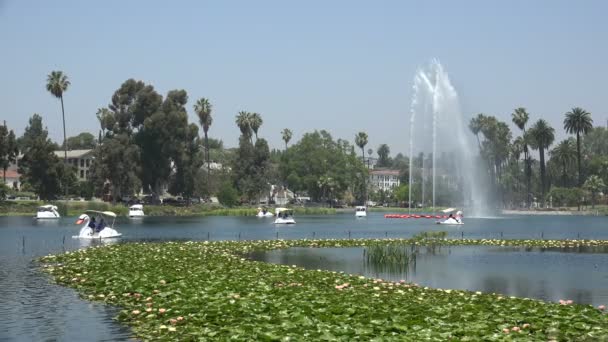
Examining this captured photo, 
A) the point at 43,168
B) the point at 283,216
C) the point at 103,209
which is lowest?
the point at 283,216

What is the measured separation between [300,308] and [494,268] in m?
26.0

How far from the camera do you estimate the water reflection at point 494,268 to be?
126 feet

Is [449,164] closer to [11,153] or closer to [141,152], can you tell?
[141,152]

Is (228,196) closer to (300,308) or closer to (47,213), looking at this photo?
(47,213)

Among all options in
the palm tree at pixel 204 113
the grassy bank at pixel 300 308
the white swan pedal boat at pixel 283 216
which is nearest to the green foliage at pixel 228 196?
the palm tree at pixel 204 113

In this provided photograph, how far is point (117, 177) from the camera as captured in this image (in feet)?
529

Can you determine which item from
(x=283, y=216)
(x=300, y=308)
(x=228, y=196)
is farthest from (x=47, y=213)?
(x=300, y=308)

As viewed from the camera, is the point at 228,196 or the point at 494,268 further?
the point at 228,196

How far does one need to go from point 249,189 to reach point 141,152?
40.7m

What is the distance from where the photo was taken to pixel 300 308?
2567cm

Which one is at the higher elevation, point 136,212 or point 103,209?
point 103,209

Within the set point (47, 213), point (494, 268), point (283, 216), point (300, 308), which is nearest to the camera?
point (300, 308)

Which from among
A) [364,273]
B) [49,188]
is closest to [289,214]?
[49,188]

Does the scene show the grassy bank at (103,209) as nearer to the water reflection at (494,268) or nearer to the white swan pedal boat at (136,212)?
the white swan pedal boat at (136,212)
